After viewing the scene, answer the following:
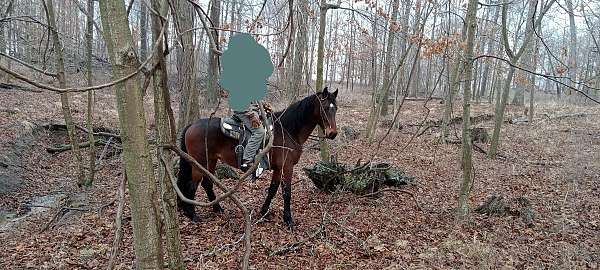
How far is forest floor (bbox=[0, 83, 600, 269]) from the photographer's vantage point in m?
4.61

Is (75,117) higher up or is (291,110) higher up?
(291,110)

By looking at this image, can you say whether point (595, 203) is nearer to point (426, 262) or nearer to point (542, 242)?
point (542, 242)

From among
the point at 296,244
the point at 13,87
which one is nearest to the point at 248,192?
the point at 296,244


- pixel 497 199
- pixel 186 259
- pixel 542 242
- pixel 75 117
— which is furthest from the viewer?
pixel 75 117

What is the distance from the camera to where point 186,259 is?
14.3 ft

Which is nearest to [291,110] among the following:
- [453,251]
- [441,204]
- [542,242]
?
[453,251]

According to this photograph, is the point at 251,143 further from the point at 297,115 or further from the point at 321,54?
the point at 321,54

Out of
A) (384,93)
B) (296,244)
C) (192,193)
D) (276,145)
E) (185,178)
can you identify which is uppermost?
(384,93)

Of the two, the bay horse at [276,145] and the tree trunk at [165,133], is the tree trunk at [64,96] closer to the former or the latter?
the bay horse at [276,145]

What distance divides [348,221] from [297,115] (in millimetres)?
1738

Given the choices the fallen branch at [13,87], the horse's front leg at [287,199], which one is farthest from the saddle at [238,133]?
the fallen branch at [13,87]

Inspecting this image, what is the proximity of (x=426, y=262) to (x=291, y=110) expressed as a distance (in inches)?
105

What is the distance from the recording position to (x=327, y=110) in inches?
215

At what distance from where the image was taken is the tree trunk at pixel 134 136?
163 centimetres
